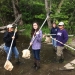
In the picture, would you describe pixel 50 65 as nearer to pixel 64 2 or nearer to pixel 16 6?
pixel 64 2

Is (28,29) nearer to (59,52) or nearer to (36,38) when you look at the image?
(59,52)

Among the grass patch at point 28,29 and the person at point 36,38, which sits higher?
the person at point 36,38

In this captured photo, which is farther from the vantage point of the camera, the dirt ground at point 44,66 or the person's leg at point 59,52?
the person's leg at point 59,52

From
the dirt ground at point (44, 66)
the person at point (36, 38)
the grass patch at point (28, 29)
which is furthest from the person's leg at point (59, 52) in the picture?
the grass patch at point (28, 29)

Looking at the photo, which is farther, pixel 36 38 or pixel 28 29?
pixel 28 29

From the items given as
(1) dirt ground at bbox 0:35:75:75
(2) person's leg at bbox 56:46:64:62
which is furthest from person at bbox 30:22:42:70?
(2) person's leg at bbox 56:46:64:62

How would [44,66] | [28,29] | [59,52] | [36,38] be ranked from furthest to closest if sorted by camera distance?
[28,29] → [59,52] → [44,66] → [36,38]

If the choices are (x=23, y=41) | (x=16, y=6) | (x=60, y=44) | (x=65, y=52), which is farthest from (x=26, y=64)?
(x=16, y=6)

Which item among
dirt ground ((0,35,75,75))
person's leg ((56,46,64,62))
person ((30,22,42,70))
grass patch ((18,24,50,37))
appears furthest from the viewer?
grass patch ((18,24,50,37))

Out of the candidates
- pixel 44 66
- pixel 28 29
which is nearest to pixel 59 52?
pixel 44 66

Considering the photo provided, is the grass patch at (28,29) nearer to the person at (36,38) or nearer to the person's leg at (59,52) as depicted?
the person's leg at (59,52)

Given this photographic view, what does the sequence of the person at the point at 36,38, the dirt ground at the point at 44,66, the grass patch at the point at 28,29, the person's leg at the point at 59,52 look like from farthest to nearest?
the grass patch at the point at 28,29
the person's leg at the point at 59,52
the dirt ground at the point at 44,66
the person at the point at 36,38

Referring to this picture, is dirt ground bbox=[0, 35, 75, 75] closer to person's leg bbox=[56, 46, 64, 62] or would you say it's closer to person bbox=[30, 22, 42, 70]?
person's leg bbox=[56, 46, 64, 62]

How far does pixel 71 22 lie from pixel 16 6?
5.24 metres
